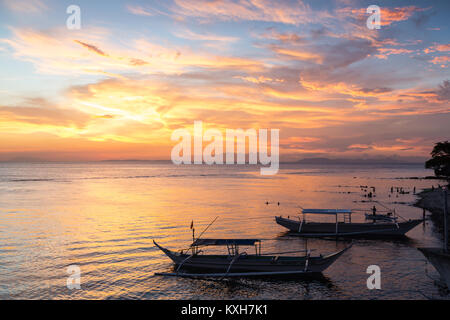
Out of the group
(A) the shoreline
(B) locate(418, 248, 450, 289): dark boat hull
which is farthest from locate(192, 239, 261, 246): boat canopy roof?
(A) the shoreline

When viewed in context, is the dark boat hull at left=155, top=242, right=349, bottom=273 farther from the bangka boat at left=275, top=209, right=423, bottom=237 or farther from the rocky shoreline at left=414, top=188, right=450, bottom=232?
the rocky shoreline at left=414, top=188, right=450, bottom=232

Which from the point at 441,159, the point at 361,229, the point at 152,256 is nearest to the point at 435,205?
the point at 441,159

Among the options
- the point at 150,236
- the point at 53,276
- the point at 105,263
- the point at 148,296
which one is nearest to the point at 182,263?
the point at 148,296

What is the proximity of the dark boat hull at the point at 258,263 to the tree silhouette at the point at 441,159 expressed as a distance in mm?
63810

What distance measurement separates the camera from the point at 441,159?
75875 millimetres

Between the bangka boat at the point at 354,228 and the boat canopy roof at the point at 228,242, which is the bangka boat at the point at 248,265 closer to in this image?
the boat canopy roof at the point at 228,242

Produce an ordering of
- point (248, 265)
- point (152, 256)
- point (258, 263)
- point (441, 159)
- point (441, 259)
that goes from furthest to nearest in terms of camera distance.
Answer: point (441, 159) → point (152, 256) → point (248, 265) → point (258, 263) → point (441, 259)

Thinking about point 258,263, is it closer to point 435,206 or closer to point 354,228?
point 354,228

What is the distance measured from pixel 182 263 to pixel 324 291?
38.0ft

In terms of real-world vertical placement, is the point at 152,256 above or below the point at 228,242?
below

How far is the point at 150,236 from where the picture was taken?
39.9 meters

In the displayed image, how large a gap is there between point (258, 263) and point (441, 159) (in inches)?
2746

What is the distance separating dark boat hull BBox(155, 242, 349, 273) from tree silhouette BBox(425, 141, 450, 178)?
6381 centimetres
